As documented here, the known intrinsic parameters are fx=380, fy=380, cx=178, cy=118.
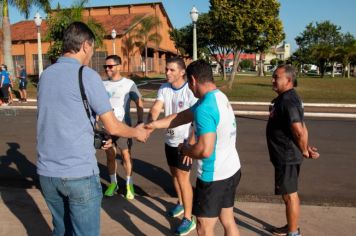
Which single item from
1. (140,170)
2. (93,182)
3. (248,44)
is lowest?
(140,170)

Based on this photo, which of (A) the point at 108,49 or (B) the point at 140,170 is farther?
(A) the point at 108,49

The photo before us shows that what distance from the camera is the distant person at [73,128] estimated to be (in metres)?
2.41

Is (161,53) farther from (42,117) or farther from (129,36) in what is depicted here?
(42,117)

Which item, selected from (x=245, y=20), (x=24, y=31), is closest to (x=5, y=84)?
(x=245, y=20)

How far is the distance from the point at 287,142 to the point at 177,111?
1.25 metres

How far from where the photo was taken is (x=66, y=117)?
2.43 meters

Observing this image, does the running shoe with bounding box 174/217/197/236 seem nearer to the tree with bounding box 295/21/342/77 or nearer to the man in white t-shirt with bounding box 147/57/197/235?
the man in white t-shirt with bounding box 147/57/197/235

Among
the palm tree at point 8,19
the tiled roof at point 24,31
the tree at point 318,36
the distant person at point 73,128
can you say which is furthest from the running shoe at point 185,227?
the tree at point 318,36

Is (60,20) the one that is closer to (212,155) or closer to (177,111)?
(177,111)

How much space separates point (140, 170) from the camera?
6613 mm

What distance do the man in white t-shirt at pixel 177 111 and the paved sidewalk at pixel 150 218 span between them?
37 centimetres

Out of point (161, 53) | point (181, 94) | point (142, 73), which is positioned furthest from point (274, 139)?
point (161, 53)

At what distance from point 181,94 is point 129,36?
37.7 meters

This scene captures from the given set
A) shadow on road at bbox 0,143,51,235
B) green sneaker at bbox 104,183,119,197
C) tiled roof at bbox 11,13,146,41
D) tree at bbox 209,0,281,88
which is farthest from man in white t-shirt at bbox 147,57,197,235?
tiled roof at bbox 11,13,146,41
